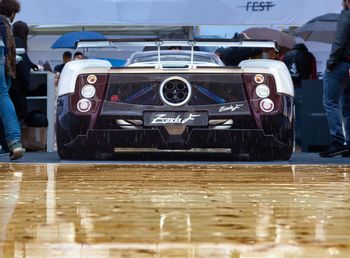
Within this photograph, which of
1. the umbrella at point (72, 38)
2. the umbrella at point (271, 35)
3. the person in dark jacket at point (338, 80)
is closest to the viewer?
the person in dark jacket at point (338, 80)

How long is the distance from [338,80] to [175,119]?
5.96ft

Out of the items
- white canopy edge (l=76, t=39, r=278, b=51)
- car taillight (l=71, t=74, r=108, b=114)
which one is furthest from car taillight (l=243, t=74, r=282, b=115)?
car taillight (l=71, t=74, r=108, b=114)

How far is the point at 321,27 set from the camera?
564 inches

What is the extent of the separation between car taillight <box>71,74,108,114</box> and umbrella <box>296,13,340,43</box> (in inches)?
299

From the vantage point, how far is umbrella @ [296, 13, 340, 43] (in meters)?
14.3

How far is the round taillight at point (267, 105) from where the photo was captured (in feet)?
24.0

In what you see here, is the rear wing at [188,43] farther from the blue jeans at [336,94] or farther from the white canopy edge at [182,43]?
the blue jeans at [336,94]

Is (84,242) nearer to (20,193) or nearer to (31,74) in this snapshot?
(20,193)

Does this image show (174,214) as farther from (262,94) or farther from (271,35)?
(271,35)

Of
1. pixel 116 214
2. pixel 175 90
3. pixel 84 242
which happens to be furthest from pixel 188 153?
pixel 84 242

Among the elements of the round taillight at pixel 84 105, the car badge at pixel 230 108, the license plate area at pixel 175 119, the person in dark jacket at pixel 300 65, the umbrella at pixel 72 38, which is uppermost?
the car badge at pixel 230 108

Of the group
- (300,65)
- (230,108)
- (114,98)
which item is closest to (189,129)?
(230,108)

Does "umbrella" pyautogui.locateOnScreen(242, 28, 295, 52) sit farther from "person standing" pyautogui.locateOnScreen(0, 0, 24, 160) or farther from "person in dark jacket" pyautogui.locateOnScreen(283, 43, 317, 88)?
"person standing" pyautogui.locateOnScreen(0, 0, 24, 160)

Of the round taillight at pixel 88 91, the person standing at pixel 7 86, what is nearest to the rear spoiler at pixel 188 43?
the person standing at pixel 7 86
